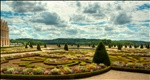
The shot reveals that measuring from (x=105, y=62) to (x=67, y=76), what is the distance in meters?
5.79

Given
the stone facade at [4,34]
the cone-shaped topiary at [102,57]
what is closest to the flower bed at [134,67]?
the cone-shaped topiary at [102,57]

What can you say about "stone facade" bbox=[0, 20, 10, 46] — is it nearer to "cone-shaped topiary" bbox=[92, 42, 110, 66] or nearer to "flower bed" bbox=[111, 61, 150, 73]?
"cone-shaped topiary" bbox=[92, 42, 110, 66]

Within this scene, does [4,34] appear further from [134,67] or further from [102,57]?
[134,67]

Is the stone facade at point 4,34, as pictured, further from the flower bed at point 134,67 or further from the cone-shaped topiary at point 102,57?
the flower bed at point 134,67

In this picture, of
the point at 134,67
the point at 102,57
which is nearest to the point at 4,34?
the point at 102,57

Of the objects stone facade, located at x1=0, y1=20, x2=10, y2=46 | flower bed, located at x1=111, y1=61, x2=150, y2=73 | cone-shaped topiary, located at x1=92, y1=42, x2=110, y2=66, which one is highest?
stone facade, located at x1=0, y1=20, x2=10, y2=46

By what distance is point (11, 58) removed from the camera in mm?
24438

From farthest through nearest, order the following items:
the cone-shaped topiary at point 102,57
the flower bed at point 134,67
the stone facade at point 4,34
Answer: the stone facade at point 4,34 → the cone-shaped topiary at point 102,57 → the flower bed at point 134,67

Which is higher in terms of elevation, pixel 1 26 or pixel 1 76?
pixel 1 26

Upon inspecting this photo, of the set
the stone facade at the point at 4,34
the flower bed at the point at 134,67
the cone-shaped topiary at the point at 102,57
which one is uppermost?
the stone facade at the point at 4,34

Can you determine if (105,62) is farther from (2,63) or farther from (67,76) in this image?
(2,63)

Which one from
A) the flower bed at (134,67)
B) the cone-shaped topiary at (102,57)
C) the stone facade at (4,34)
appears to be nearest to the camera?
the flower bed at (134,67)

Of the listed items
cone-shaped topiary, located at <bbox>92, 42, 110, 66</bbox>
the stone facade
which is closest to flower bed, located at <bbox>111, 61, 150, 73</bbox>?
cone-shaped topiary, located at <bbox>92, 42, 110, 66</bbox>

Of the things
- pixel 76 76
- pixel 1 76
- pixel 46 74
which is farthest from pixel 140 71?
pixel 1 76
